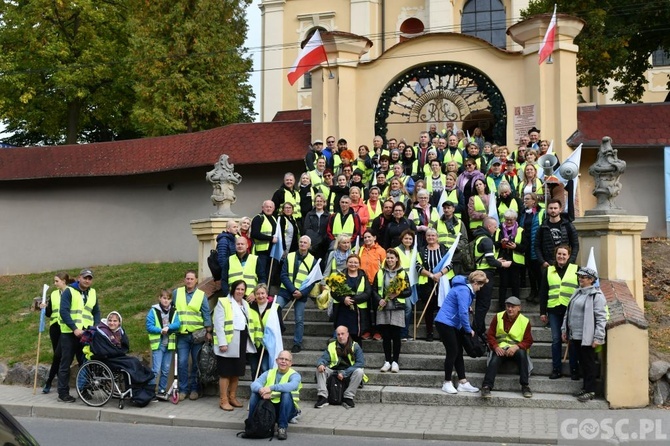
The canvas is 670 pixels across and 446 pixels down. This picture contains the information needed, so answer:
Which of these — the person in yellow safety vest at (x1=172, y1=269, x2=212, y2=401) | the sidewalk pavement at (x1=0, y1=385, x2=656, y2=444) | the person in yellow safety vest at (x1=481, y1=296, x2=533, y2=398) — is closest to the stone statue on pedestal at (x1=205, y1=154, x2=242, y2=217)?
the person in yellow safety vest at (x1=172, y1=269, x2=212, y2=401)

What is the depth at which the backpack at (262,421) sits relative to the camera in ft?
31.7

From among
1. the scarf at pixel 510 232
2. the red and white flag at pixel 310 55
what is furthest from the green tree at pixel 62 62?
the scarf at pixel 510 232

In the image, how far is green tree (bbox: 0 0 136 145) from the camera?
3192 cm

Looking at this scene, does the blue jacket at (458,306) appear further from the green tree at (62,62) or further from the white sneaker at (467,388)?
the green tree at (62,62)

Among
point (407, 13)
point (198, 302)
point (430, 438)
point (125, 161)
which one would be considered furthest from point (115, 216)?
point (407, 13)

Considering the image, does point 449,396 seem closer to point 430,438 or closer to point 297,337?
point 430,438

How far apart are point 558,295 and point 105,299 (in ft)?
31.3

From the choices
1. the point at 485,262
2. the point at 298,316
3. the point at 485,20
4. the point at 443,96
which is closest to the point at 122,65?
Result: the point at 485,20

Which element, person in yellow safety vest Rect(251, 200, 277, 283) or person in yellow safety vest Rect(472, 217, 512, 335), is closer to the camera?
person in yellow safety vest Rect(472, 217, 512, 335)

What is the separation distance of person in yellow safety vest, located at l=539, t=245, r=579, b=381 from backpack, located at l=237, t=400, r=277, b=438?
3.96 meters

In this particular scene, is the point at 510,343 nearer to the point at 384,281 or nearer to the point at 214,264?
the point at 384,281

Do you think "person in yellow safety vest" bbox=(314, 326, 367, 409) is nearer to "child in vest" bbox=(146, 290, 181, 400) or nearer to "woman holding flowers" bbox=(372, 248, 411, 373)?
"woman holding flowers" bbox=(372, 248, 411, 373)

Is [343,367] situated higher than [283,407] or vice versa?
[343,367]

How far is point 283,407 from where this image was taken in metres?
9.77
